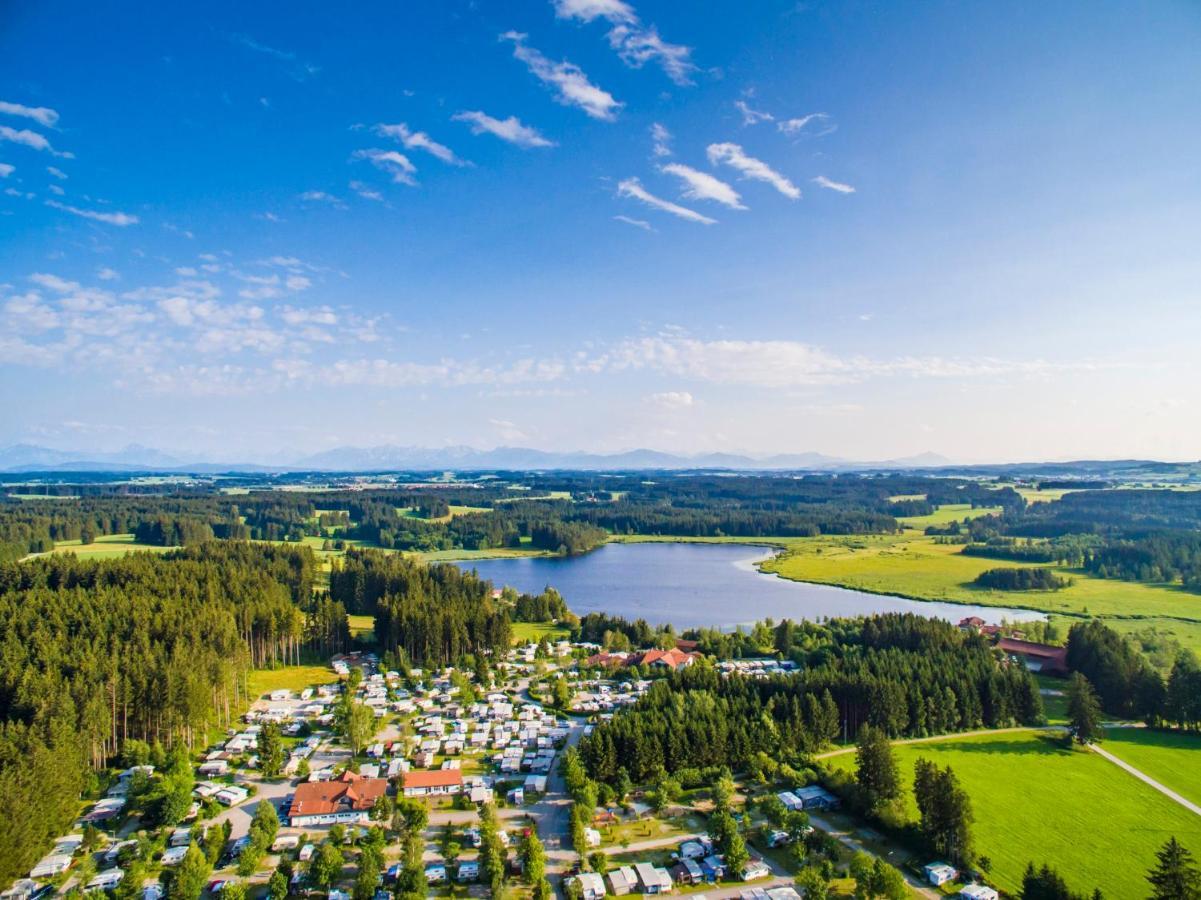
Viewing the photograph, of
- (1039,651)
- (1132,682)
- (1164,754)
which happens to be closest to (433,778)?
(1164,754)

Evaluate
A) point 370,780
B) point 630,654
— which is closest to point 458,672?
point 630,654

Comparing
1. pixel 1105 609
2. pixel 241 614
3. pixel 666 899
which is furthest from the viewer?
pixel 1105 609

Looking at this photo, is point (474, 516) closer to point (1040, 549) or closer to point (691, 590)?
point (691, 590)

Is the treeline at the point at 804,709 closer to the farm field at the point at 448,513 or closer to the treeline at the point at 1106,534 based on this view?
the treeline at the point at 1106,534

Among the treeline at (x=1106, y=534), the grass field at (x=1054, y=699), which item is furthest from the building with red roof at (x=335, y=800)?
the treeline at (x=1106, y=534)

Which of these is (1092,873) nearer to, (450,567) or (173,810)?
(173,810)

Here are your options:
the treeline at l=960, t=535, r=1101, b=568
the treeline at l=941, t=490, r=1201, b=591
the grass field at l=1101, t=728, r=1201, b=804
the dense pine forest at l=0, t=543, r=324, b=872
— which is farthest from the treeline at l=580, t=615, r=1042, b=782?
the treeline at l=960, t=535, r=1101, b=568
